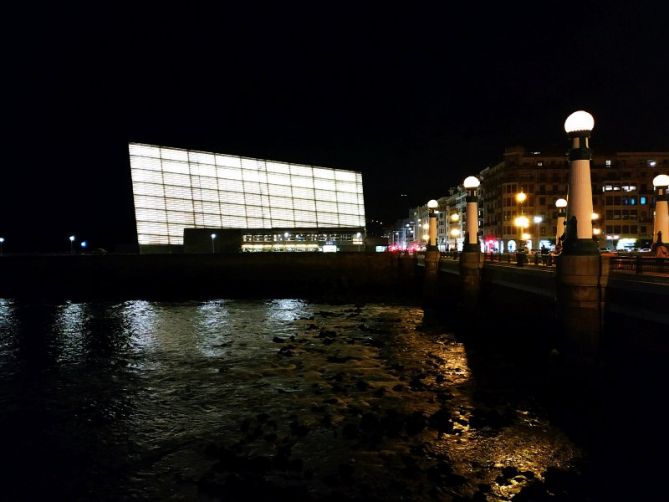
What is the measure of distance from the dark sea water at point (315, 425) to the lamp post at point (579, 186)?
12.7ft

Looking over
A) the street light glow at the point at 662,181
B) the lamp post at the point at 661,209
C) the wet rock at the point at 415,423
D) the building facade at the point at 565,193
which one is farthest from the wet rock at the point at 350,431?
the building facade at the point at 565,193

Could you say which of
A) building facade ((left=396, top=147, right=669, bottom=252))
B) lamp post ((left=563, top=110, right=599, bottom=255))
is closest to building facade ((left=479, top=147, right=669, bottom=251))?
building facade ((left=396, top=147, right=669, bottom=252))

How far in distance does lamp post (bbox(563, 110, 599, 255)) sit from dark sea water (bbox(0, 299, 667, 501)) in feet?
12.7

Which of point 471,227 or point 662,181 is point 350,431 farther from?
point 662,181

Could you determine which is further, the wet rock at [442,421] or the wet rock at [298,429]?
the wet rock at [298,429]

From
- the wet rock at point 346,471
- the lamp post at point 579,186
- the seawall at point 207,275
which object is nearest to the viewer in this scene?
the wet rock at point 346,471

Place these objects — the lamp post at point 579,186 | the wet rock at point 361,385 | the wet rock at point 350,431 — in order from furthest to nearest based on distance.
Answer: the wet rock at point 361,385
the lamp post at point 579,186
the wet rock at point 350,431

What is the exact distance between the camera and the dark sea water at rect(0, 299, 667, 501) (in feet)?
33.4

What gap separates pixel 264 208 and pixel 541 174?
63731 millimetres

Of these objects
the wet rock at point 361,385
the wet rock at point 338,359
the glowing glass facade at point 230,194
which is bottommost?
the wet rock at point 338,359

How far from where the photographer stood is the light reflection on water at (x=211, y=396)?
445 inches

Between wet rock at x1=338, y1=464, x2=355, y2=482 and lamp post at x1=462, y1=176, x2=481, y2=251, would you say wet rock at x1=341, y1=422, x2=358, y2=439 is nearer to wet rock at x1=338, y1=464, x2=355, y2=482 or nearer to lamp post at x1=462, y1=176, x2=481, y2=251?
wet rock at x1=338, y1=464, x2=355, y2=482

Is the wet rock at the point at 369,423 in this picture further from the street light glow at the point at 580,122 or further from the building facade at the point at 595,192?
the building facade at the point at 595,192

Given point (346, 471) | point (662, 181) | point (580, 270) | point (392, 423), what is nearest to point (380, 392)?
point (392, 423)
